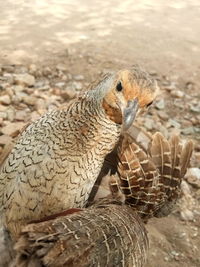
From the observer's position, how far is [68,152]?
3047mm

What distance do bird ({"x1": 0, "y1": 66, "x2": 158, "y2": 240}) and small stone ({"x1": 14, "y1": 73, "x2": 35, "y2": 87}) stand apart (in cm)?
235

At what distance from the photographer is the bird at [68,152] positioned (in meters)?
2.96

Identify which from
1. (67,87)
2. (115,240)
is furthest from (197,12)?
(115,240)

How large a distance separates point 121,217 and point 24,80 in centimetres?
301

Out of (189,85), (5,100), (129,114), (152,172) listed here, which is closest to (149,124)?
(189,85)

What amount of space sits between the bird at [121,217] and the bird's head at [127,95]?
41 centimetres

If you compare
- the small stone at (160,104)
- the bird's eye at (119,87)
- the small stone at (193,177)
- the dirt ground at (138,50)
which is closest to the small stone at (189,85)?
the dirt ground at (138,50)

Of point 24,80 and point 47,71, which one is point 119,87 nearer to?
point 24,80

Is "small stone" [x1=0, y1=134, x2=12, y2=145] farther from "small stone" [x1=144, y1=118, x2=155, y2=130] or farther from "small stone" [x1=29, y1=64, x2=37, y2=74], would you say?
"small stone" [x1=29, y1=64, x2=37, y2=74]

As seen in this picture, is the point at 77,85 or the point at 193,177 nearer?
the point at 193,177

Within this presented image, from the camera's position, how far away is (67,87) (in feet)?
18.7

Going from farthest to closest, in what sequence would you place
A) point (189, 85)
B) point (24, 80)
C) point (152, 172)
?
point (189, 85) → point (24, 80) → point (152, 172)

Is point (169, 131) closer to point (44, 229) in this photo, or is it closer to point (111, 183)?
point (111, 183)

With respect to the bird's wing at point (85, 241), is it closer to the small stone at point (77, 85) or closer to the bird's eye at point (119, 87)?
the bird's eye at point (119, 87)
